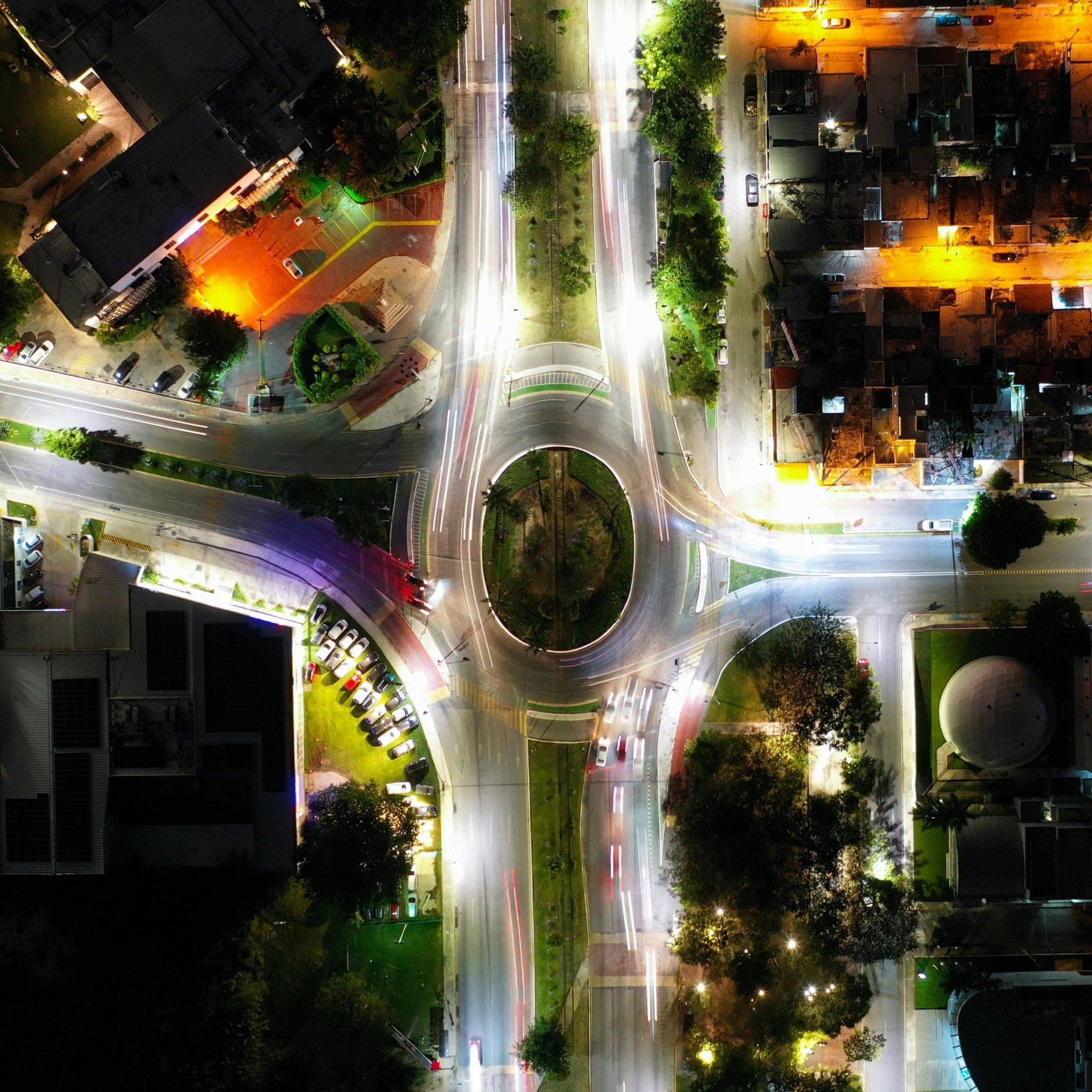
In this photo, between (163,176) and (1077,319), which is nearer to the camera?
(163,176)

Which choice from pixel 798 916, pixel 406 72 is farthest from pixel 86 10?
pixel 798 916

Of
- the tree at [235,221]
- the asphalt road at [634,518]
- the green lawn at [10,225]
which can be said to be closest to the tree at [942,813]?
the asphalt road at [634,518]

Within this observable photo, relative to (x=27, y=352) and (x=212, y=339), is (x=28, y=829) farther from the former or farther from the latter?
(x=212, y=339)

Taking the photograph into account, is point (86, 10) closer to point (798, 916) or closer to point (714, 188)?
point (714, 188)

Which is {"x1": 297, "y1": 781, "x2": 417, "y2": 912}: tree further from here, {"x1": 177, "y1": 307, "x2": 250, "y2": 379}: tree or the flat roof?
the flat roof

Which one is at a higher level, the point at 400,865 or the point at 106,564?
the point at 106,564

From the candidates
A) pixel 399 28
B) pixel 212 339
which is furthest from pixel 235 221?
pixel 399 28

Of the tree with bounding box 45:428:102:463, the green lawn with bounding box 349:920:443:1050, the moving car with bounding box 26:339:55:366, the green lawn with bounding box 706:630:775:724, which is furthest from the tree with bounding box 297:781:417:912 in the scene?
the moving car with bounding box 26:339:55:366
